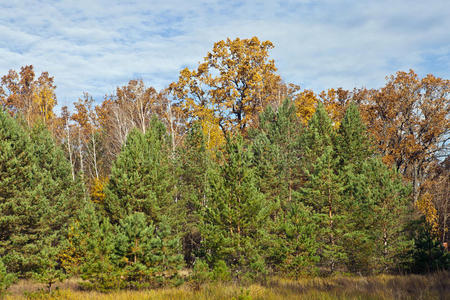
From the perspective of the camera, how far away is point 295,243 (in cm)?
1986

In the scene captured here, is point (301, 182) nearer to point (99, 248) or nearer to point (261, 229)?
point (261, 229)

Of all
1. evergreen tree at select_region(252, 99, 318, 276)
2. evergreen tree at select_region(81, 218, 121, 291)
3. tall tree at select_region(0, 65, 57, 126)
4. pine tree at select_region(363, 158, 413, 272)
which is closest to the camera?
evergreen tree at select_region(81, 218, 121, 291)

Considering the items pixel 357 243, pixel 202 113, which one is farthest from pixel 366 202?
pixel 202 113

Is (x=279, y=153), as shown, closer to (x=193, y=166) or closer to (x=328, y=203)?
(x=328, y=203)

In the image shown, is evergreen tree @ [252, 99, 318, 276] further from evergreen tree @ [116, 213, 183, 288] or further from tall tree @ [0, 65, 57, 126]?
tall tree @ [0, 65, 57, 126]

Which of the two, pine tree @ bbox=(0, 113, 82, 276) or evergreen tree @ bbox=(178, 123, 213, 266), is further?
evergreen tree @ bbox=(178, 123, 213, 266)

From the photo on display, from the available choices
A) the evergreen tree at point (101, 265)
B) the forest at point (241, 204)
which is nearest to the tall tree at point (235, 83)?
the forest at point (241, 204)

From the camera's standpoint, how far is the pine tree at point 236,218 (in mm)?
18984

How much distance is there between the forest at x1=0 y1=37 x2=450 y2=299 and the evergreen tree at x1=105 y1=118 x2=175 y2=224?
0.34 ft

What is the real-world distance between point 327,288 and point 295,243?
27.8 ft

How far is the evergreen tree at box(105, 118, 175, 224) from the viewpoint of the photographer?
75.8 feet

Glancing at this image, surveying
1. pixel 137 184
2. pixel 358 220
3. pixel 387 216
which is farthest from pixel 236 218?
pixel 387 216

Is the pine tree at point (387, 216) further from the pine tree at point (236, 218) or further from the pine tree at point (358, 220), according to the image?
the pine tree at point (236, 218)

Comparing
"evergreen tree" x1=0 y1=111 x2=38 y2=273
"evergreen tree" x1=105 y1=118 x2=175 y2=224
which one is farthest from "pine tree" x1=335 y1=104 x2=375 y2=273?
"evergreen tree" x1=0 y1=111 x2=38 y2=273
